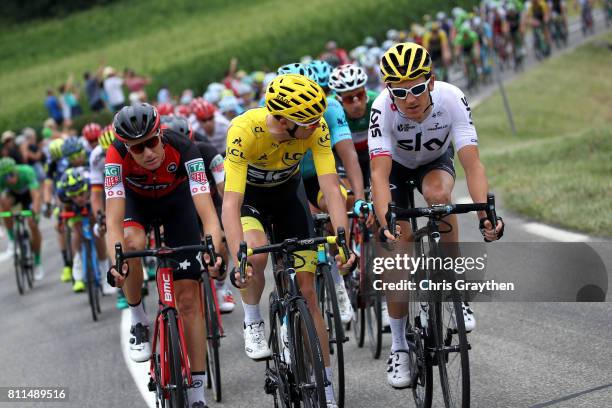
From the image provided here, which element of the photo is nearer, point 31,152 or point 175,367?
point 175,367

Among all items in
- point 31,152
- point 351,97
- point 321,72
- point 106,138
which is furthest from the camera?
point 31,152

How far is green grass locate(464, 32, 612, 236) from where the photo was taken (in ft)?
43.2

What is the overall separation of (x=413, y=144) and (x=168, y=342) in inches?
79.9

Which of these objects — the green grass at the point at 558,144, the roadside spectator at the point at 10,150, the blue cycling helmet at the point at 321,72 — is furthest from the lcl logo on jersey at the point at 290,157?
the roadside spectator at the point at 10,150

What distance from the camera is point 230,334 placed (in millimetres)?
10156

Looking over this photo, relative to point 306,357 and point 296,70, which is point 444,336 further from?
point 296,70

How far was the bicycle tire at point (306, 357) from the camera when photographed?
222 inches

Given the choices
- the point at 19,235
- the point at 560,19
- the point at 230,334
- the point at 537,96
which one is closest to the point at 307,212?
the point at 230,334

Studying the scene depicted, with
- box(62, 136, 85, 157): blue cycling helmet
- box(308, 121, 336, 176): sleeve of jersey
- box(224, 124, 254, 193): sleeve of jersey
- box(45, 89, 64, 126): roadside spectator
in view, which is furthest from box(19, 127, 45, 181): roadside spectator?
box(308, 121, 336, 176): sleeve of jersey

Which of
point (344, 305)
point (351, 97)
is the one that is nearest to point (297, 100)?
point (344, 305)

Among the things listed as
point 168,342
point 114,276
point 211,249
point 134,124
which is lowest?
point 168,342

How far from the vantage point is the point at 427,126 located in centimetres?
689

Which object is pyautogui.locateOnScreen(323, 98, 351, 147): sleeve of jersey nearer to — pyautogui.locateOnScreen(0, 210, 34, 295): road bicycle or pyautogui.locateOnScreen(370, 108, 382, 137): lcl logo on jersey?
pyautogui.locateOnScreen(370, 108, 382, 137): lcl logo on jersey

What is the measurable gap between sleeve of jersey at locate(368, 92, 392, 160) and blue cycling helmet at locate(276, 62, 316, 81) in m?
1.75
